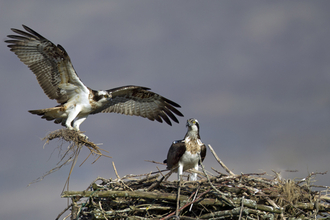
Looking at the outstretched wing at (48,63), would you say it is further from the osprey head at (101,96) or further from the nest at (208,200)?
the nest at (208,200)

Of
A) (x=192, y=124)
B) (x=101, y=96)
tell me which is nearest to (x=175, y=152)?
(x=192, y=124)

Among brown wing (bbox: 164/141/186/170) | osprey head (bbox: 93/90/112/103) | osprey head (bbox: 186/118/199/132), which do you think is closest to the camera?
Result: brown wing (bbox: 164/141/186/170)

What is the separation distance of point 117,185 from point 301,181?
9.87 feet

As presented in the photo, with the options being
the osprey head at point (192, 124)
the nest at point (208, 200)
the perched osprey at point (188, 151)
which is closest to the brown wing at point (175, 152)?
the perched osprey at point (188, 151)

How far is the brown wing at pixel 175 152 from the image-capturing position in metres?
7.01

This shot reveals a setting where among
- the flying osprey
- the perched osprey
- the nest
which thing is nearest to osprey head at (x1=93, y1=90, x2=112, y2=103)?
the flying osprey

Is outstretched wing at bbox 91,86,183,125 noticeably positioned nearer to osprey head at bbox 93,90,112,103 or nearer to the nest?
osprey head at bbox 93,90,112,103

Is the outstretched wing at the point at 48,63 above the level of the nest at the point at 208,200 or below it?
above

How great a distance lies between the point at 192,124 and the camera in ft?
23.6

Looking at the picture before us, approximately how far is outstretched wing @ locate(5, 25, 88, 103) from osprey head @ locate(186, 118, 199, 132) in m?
2.98

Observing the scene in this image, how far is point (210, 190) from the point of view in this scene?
17.3ft

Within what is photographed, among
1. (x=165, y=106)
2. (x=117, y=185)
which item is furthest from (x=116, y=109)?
(x=117, y=185)

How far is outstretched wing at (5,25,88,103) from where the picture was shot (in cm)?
853

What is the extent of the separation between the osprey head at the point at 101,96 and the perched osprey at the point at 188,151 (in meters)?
2.58
